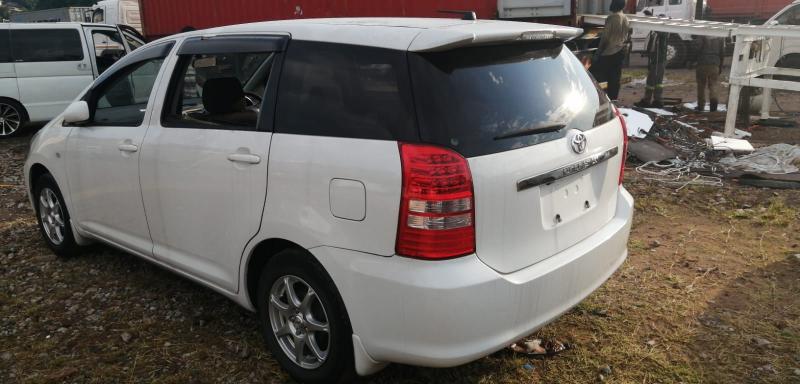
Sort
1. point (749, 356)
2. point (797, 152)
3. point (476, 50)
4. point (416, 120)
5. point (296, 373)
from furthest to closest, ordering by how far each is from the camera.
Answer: point (797, 152) < point (749, 356) < point (296, 373) < point (476, 50) < point (416, 120)

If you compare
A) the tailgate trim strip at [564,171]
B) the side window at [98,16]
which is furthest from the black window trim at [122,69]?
the side window at [98,16]

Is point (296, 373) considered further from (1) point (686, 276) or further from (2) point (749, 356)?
(1) point (686, 276)

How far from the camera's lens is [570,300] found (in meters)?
2.67

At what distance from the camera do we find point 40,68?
9477 millimetres

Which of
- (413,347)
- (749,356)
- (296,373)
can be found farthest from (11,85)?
(749,356)

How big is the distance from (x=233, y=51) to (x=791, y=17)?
12417 millimetres

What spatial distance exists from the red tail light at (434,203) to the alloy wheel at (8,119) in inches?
370

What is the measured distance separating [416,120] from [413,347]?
87 centimetres

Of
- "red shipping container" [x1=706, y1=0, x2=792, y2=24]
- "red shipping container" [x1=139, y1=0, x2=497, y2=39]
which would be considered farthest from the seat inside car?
"red shipping container" [x1=706, y1=0, x2=792, y2=24]

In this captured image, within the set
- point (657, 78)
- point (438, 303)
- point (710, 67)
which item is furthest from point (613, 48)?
point (438, 303)

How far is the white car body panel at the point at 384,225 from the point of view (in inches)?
90.7

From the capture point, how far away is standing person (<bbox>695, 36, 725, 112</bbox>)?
33.8ft

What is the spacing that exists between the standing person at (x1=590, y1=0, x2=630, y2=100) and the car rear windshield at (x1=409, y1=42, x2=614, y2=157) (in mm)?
7254

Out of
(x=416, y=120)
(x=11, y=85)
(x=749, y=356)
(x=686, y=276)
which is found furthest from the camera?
(x=11, y=85)
